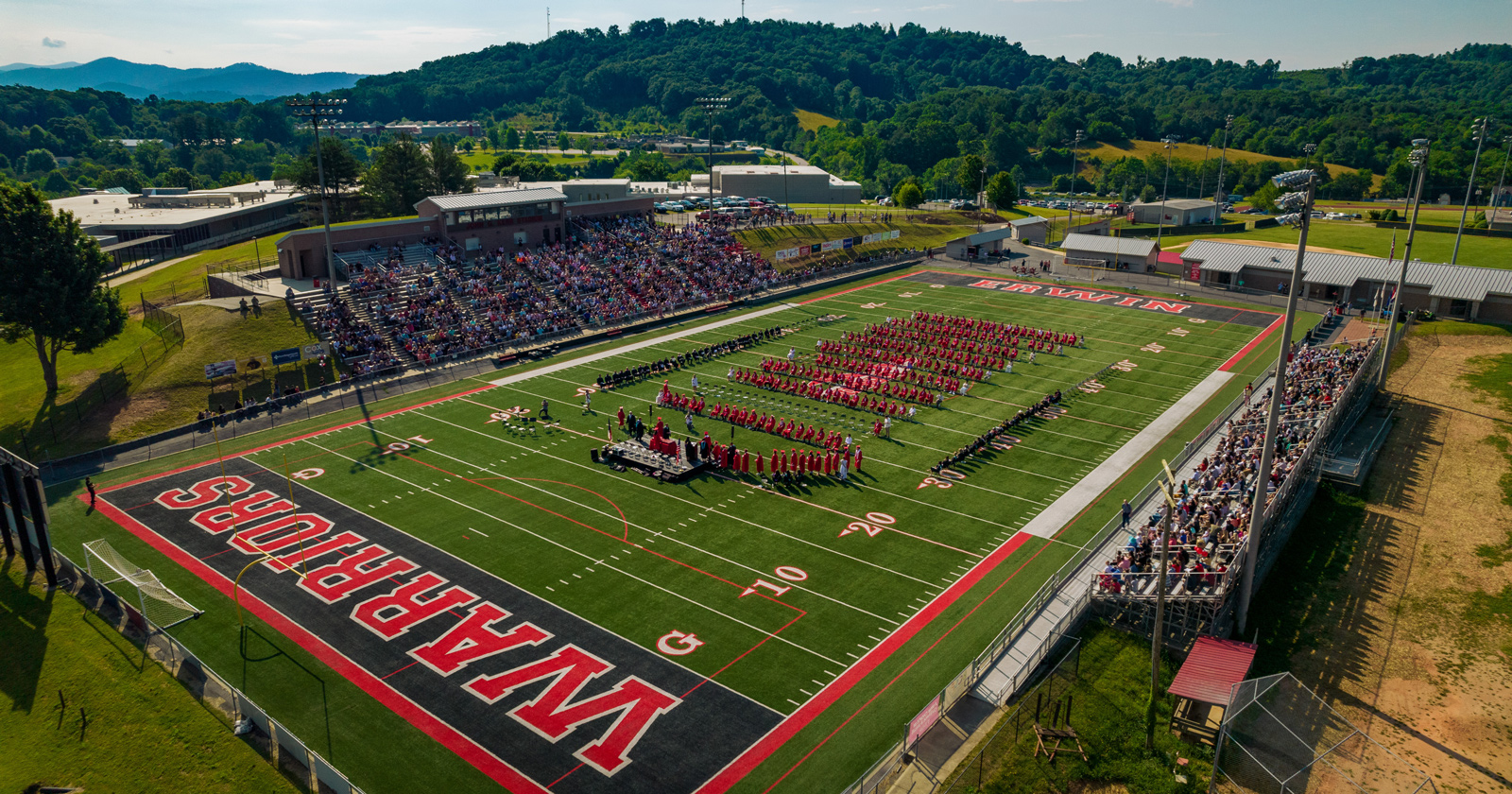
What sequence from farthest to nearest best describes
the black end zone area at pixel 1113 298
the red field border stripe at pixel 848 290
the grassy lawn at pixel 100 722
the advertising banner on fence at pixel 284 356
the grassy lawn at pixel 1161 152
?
the grassy lawn at pixel 1161 152 < the red field border stripe at pixel 848 290 < the black end zone area at pixel 1113 298 < the advertising banner on fence at pixel 284 356 < the grassy lawn at pixel 100 722

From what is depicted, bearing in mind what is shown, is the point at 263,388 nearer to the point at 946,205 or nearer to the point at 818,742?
the point at 818,742

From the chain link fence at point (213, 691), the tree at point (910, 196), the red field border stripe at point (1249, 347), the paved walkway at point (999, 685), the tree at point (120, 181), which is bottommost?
the chain link fence at point (213, 691)

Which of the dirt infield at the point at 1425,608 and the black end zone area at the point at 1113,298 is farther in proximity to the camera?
the black end zone area at the point at 1113,298

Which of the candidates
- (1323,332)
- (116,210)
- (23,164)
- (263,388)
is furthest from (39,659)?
(23,164)

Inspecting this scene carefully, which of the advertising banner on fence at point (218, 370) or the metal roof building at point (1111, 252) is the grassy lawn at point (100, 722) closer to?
the advertising banner on fence at point (218, 370)

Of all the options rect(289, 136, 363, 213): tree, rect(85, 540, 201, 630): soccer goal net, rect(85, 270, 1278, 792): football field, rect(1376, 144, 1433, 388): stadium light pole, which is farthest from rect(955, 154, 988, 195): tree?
rect(85, 540, 201, 630): soccer goal net

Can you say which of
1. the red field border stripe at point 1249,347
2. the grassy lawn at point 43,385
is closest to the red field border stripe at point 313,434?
the grassy lawn at point 43,385

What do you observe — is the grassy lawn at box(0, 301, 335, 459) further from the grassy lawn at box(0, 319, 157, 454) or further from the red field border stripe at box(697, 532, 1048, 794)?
the red field border stripe at box(697, 532, 1048, 794)
